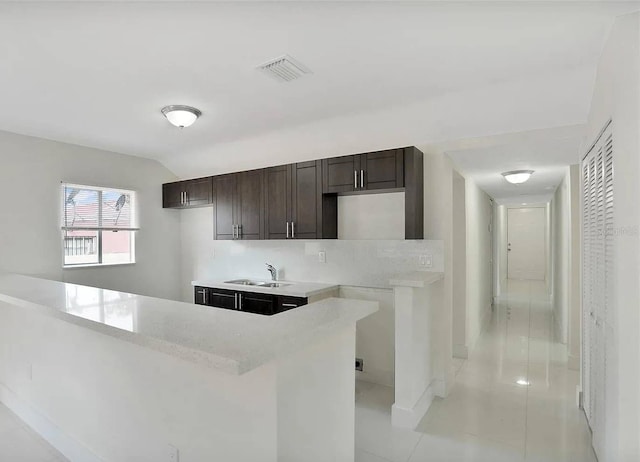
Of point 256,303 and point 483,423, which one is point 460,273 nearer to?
point 483,423

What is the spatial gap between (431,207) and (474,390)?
5.70 feet

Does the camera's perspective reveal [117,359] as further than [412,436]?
No

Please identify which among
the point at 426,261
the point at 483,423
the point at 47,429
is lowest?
the point at 483,423

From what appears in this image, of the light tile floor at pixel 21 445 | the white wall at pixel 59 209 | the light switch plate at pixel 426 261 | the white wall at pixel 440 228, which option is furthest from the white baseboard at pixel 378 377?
the white wall at pixel 59 209

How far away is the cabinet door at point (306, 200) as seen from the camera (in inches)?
141

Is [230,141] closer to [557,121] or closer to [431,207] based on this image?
[431,207]

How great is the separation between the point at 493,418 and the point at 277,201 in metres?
2.76

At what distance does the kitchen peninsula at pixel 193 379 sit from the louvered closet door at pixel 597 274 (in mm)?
1272

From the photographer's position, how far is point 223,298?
3.99 meters

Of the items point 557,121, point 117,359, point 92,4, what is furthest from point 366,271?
point 92,4

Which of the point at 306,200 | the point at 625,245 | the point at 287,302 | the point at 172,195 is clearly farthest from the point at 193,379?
the point at 172,195

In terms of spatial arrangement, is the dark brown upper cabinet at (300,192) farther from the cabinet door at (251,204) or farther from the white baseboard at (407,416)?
the white baseboard at (407,416)

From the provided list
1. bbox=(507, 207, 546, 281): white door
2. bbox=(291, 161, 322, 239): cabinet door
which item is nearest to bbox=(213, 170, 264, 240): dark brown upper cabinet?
bbox=(291, 161, 322, 239): cabinet door

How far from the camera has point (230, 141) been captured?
4.00 m
